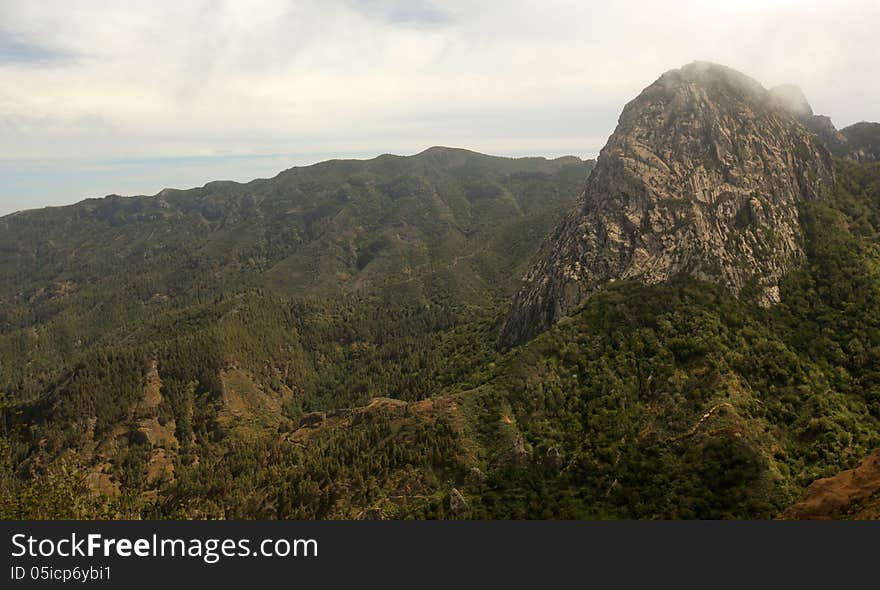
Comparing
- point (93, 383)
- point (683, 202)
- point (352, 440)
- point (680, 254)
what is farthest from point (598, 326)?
point (93, 383)

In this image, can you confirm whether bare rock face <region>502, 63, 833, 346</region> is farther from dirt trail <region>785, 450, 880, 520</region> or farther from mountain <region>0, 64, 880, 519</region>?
dirt trail <region>785, 450, 880, 520</region>

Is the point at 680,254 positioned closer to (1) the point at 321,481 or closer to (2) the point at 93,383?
(1) the point at 321,481

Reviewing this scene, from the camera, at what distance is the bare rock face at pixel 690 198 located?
137750mm

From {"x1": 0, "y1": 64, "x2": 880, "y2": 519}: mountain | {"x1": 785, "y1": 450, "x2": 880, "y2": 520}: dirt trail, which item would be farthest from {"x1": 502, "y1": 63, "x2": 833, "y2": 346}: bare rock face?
{"x1": 785, "y1": 450, "x2": 880, "y2": 520}: dirt trail

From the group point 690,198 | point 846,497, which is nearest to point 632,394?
point 846,497

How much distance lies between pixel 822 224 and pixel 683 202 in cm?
4163

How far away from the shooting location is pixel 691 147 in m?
155

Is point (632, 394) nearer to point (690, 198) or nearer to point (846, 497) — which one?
point (846, 497)

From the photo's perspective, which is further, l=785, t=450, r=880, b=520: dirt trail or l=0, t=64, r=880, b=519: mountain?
l=0, t=64, r=880, b=519: mountain

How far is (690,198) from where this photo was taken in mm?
144875

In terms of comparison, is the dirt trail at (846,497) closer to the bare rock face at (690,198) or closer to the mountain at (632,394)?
the mountain at (632,394)

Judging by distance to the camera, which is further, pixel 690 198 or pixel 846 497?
pixel 690 198

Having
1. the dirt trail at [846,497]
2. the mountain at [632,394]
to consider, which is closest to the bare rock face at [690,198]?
the mountain at [632,394]

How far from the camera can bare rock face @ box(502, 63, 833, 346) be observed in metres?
138
